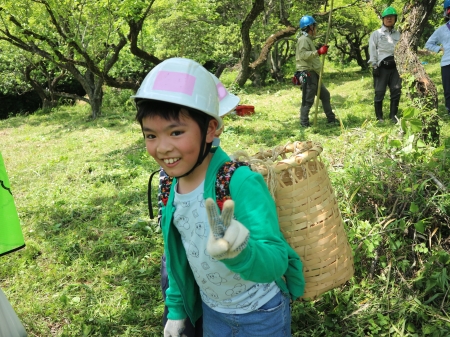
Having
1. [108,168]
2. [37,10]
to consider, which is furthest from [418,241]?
[37,10]

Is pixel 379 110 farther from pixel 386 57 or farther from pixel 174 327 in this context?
pixel 174 327

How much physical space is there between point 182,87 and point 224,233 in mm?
584

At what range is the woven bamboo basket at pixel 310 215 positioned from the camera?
1751 millimetres

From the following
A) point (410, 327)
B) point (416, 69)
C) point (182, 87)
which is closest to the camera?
point (182, 87)

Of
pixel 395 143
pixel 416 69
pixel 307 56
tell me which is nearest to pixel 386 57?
pixel 307 56

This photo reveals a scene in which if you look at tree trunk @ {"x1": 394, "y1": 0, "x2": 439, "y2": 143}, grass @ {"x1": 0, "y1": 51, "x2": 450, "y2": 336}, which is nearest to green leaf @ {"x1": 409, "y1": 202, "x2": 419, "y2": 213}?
grass @ {"x1": 0, "y1": 51, "x2": 450, "y2": 336}

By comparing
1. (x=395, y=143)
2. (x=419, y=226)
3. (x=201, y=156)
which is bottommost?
(x=419, y=226)

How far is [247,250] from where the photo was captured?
3.77ft

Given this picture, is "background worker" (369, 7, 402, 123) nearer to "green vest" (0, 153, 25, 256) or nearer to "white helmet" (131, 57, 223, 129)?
"white helmet" (131, 57, 223, 129)

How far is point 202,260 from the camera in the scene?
1551mm

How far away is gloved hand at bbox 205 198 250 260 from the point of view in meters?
1.05

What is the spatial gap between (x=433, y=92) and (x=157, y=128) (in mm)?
3363

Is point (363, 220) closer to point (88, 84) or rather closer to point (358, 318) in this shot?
point (358, 318)

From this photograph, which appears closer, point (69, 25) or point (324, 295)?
point (324, 295)
